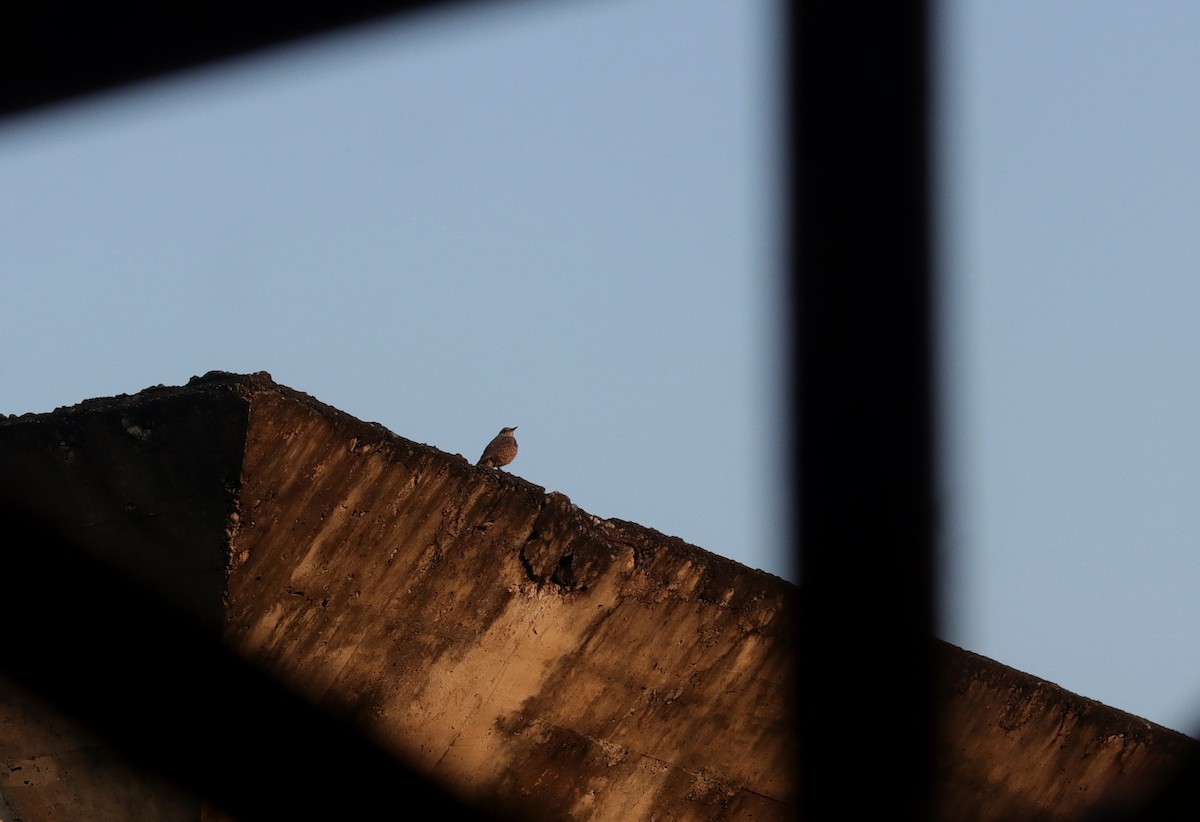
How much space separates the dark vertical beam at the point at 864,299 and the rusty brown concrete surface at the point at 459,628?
7.73 ft

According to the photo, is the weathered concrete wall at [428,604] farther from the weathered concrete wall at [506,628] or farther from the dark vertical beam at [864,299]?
the dark vertical beam at [864,299]

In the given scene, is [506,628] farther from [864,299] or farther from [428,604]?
[864,299]

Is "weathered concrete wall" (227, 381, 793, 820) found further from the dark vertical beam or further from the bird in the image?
the bird

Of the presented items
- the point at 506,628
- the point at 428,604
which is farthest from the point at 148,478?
the point at 506,628

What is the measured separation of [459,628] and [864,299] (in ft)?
10.6

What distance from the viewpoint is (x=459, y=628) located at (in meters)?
4.03

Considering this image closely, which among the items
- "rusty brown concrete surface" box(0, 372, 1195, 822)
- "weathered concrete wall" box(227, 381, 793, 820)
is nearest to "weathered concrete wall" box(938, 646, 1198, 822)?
"rusty brown concrete surface" box(0, 372, 1195, 822)

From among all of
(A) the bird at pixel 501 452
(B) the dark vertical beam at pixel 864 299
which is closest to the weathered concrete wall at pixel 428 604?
(B) the dark vertical beam at pixel 864 299

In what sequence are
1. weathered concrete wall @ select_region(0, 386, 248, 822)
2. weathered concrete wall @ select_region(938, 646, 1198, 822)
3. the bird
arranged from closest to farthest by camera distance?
weathered concrete wall @ select_region(0, 386, 248, 822)
weathered concrete wall @ select_region(938, 646, 1198, 822)
the bird

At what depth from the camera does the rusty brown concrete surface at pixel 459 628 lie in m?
3.44

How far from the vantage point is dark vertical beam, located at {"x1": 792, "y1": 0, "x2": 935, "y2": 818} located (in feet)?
3.05

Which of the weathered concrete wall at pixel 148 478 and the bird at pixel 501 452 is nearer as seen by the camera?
the weathered concrete wall at pixel 148 478

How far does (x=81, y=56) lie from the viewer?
1.10 m

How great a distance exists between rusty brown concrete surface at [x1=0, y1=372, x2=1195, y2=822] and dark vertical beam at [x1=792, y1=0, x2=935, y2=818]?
236 centimetres
